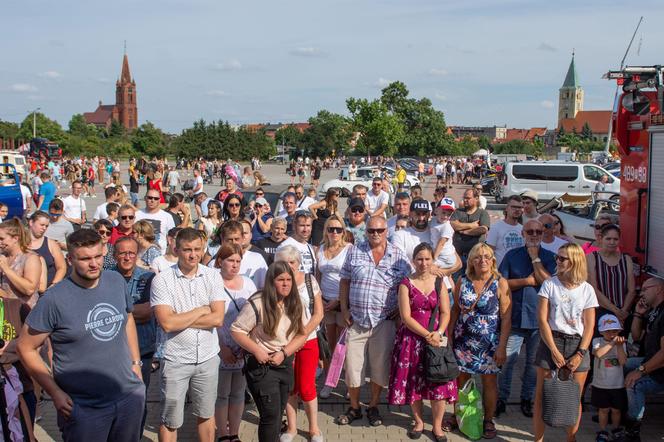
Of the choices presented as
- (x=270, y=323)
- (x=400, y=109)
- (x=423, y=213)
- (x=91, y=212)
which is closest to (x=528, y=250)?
(x=423, y=213)

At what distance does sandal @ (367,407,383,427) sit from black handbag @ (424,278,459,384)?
0.71m

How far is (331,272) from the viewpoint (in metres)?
6.28

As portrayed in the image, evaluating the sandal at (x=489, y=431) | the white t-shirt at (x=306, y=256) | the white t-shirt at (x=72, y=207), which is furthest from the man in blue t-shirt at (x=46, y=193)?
the sandal at (x=489, y=431)

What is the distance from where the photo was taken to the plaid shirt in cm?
565

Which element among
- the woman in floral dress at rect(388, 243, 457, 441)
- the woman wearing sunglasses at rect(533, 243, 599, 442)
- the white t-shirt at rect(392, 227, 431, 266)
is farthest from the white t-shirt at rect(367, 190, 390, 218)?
the woman wearing sunglasses at rect(533, 243, 599, 442)

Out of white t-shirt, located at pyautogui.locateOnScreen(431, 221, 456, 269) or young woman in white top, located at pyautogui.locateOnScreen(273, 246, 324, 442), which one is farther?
white t-shirt, located at pyautogui.locateOnScreen(431, 221, 456, 269)

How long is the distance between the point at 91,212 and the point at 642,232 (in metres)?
19.7

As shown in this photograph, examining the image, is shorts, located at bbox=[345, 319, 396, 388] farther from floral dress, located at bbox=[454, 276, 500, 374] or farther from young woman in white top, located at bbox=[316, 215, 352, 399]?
floral dress, located at bbox=[454, 276, 500, 374]

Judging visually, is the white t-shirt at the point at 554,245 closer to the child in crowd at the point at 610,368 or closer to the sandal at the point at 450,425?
the child in crowd at the point at 610,368

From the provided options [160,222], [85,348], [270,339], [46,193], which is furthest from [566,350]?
[46,193]

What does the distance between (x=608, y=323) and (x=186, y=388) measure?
11.5 ft

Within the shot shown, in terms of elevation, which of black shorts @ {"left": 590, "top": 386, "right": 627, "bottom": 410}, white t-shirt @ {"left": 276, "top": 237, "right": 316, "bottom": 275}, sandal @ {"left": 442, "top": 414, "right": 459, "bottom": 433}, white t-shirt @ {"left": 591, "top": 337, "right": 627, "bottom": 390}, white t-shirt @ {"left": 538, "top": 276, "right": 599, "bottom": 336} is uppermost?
white t-shirt @ {"left": 276, "top": 237, "right": 316, "bottom": 275}

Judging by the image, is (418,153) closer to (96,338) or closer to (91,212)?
(91,212)

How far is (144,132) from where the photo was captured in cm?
9175
